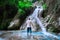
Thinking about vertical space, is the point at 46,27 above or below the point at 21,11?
below

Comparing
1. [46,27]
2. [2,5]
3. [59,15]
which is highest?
[2,5]

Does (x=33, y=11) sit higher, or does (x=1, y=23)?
(x=33, y=11)

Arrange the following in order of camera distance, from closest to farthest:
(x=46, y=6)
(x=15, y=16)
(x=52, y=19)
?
1. (x=52, y=19)
2. (x=46, y=6)
3. (x=15, y=16)

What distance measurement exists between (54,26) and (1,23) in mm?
9882

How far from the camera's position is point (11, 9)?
89.6 ft

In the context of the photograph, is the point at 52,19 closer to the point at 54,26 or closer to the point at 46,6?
the point at 54,26

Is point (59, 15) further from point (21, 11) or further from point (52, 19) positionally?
point (21, 11)

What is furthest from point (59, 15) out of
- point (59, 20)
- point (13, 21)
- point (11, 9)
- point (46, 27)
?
point (11, 9)

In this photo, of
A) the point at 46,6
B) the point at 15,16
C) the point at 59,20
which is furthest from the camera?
the point at 15,16

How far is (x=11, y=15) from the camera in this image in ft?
89.5

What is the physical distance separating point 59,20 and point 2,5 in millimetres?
11516

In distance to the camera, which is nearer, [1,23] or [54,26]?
[54,26]

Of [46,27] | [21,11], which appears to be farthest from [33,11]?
[46,27]

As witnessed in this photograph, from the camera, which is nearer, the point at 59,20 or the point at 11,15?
the point at 59,20
